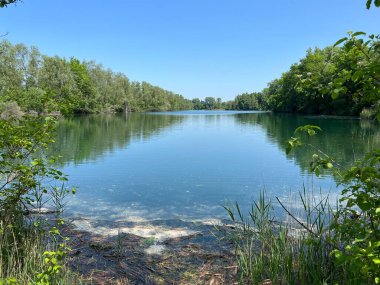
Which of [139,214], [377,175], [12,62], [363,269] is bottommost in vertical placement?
[139,214]

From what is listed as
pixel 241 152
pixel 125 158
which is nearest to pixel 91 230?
pixel 125 158

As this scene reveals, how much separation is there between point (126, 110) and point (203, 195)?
90562 mm

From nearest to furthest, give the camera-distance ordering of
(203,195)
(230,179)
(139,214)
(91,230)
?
(91,230) → (139,214) → (203,195) → (230,179)

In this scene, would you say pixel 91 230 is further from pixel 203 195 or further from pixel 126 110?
pixel 126 110

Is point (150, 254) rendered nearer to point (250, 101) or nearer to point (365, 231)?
point (365, 231)

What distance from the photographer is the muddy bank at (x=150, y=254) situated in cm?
436

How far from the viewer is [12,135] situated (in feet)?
13.3

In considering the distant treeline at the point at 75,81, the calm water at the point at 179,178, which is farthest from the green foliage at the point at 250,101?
the calm water at the point at 179,178

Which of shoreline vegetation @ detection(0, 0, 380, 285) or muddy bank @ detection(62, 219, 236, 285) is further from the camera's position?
muddy bank @ detection(62, 219, 236, 285)

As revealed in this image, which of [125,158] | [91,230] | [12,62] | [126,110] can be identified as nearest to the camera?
[91,230]

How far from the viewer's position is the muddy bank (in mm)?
4359

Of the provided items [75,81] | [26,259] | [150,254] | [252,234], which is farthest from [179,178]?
[75,81]

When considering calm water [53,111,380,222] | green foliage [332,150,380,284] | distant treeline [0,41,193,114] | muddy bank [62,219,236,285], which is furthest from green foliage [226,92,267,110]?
green foliage [332,150,380,284]

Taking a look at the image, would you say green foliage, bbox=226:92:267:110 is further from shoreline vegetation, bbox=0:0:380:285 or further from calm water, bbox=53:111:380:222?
shoreline vegetation, bbox=0:0:380:285
